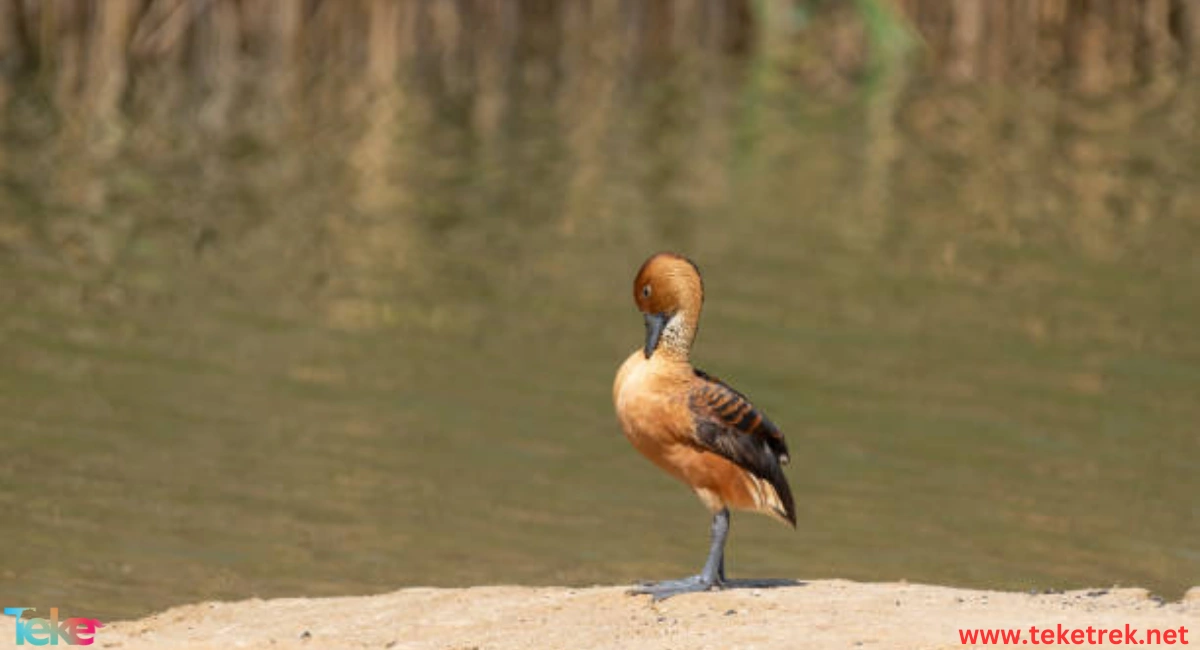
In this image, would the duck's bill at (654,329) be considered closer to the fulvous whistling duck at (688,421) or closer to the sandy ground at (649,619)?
the fulvous whistling duck at (688,421)

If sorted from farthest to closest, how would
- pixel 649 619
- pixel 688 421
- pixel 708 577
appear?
pixel 708 577
pixel 649 619
pixel 688 421

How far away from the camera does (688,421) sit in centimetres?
668

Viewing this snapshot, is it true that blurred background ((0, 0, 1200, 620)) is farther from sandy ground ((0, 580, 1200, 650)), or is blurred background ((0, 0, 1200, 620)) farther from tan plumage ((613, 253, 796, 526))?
tan plumage ((613, 253, 796, 526))

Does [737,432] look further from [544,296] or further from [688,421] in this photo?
[544,296]

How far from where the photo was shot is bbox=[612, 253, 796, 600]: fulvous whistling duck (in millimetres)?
6703

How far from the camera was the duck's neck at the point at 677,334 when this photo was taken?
6.86 m

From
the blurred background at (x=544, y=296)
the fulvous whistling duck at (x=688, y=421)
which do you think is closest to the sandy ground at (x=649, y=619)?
the fulvous whistling duck at (x=688, y=421)

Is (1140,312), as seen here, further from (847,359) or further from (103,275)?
(103,275)

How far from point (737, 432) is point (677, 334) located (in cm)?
33


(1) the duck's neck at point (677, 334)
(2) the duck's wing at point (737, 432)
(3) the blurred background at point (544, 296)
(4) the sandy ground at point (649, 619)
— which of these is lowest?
(4) the sandy ground at point (649, 619)

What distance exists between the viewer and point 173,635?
23.2 ft

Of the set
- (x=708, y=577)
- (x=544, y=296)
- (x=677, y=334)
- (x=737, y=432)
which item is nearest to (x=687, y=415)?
(x=737, y=432)

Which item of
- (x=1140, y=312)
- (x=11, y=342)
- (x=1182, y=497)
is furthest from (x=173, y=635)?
(x=1140, y=312)

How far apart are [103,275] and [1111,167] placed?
387 inches
